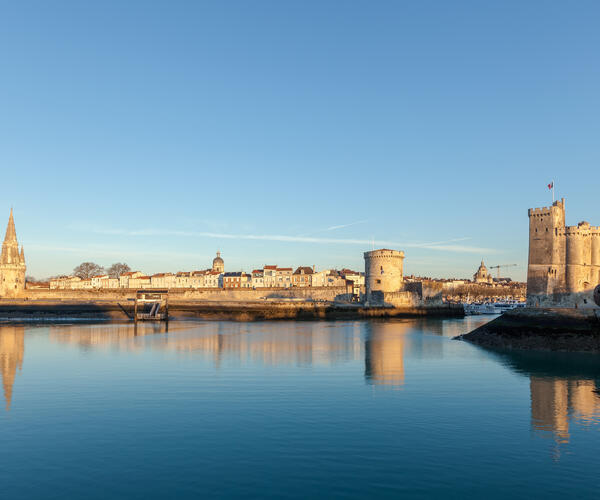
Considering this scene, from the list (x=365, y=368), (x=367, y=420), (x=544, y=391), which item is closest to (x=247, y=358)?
(x=365, y=368)

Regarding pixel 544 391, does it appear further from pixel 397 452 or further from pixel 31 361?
pixel 31 361

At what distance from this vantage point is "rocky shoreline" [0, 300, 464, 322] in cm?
5453

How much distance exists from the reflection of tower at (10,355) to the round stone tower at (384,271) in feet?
132

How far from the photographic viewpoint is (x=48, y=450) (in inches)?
423

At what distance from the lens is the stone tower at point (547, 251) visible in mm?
34562

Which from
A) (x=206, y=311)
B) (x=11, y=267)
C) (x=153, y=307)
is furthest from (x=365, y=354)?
(x=11, y=267)

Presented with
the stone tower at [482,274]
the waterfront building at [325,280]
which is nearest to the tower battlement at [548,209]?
the waterfront building at [325,280]

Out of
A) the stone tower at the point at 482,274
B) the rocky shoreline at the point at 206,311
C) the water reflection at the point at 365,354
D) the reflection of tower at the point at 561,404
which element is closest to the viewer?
the reflection of tower at the point at 561,404

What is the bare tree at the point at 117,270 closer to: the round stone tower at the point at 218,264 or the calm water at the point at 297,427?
the round stone tower at the point at 218,264

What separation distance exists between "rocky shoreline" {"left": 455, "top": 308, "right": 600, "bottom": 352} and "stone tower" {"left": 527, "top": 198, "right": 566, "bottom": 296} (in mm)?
6207

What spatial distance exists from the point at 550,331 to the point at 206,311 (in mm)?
39487

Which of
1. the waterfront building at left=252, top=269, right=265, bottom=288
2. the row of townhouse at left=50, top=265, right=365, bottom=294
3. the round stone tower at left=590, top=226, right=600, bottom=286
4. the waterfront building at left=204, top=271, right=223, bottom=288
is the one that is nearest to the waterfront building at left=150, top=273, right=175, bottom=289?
A: the row of townhouse at left=50, top=265, right=365, bottom=294

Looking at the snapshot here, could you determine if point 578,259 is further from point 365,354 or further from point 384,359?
point 384,359

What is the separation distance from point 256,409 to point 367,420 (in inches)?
129
